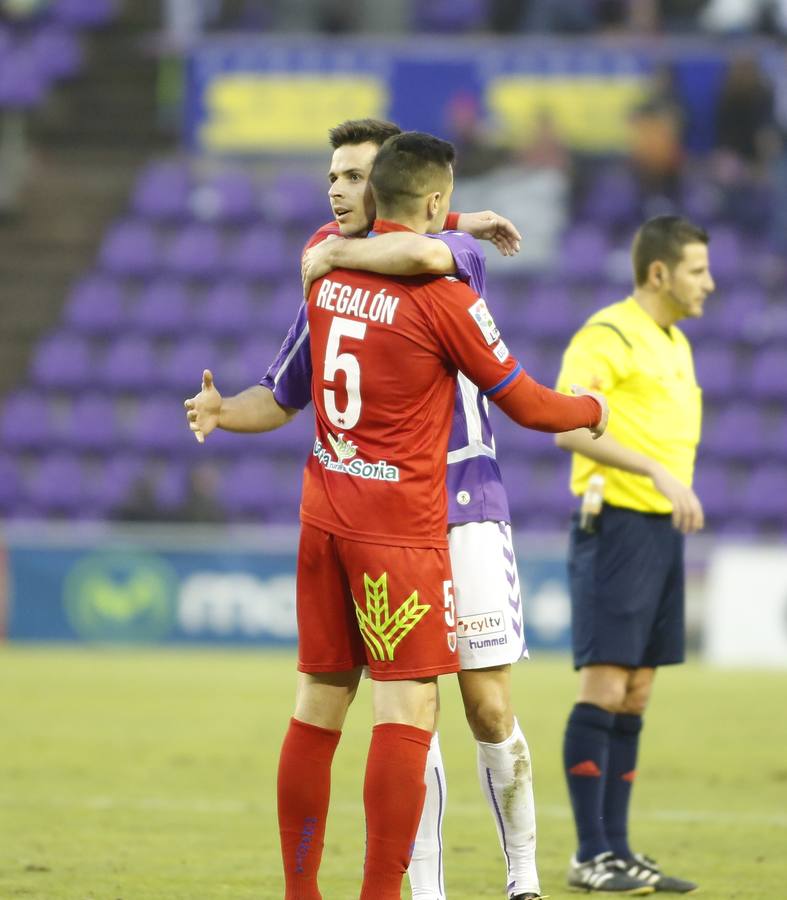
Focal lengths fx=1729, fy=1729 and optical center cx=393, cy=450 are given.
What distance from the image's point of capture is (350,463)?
4539mm

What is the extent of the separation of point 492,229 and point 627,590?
4.86 feet

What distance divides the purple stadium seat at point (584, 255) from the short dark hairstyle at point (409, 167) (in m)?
13.7

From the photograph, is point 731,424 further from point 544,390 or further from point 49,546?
point 544,390

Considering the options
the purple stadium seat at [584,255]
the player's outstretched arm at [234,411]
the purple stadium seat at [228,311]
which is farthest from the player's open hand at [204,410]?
the purple stadium seat at [584,255]

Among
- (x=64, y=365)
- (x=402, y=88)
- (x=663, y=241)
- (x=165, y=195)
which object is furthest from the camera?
(x=165, y=195)

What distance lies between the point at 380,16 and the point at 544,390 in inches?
651

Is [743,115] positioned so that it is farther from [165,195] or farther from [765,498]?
[165,195]

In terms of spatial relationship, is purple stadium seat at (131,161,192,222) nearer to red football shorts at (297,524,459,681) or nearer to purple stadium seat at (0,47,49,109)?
purple stadium seat at (0,47,49,109)

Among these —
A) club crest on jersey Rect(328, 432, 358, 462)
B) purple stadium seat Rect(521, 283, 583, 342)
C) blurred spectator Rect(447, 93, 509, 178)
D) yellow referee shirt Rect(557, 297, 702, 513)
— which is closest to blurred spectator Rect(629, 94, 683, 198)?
blurred spectator Rect(447, 93, 509, 178)

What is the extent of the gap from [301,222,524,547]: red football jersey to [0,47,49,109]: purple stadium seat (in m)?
16.2

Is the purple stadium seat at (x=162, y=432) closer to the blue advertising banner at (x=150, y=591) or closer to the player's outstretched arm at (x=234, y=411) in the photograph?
the blue advertising banner at (x=150, y=591)

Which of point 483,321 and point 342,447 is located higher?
point 483,321

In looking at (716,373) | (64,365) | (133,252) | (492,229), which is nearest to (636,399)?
(492,229)

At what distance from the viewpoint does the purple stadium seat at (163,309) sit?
60.1 feet
